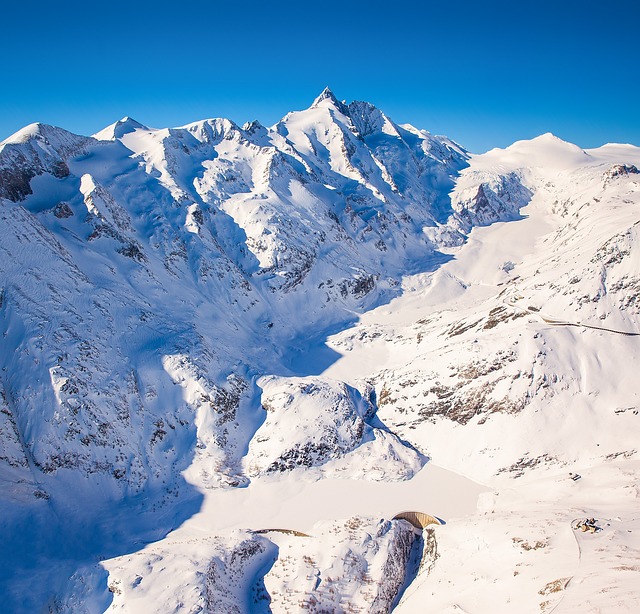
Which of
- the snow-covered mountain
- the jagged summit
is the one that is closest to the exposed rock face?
the snow-covered mountain

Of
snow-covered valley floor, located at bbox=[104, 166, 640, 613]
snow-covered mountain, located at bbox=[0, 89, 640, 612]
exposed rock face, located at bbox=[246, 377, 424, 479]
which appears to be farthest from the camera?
exposed rock face, located at bbox=[246, 377, 424, 479]

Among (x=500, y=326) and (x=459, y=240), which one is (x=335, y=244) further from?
(x=500, y=326)

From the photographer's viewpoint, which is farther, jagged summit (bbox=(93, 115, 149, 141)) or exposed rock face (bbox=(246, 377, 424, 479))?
jagged summit (bbox=(93, 115, 149, 141))

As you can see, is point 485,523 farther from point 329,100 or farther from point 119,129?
point 329,100

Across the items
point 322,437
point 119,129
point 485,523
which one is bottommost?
point 485,523

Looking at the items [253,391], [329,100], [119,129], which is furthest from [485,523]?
[329,100]

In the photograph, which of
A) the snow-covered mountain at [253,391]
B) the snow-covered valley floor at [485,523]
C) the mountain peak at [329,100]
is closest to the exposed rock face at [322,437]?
the snow-covered mountain at [253,391]

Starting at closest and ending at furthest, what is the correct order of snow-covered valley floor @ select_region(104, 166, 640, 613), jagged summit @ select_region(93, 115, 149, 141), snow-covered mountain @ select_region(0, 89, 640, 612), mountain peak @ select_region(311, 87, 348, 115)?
snow-covered valley floor @ select_region(104, 166, 640, 613) → snow-covered mountain @ select_region(0, 89, 640, 612) → jagged summit @ select_region(93, 115, 149, 141) → mountain peak @ select_region(311, 87, 348, 115)

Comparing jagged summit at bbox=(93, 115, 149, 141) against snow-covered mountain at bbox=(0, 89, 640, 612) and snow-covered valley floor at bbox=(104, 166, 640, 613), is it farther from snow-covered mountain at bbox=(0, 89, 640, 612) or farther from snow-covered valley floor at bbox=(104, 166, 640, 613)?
snow-covered valley floor at bbox=(104, 166, 640, 613)
